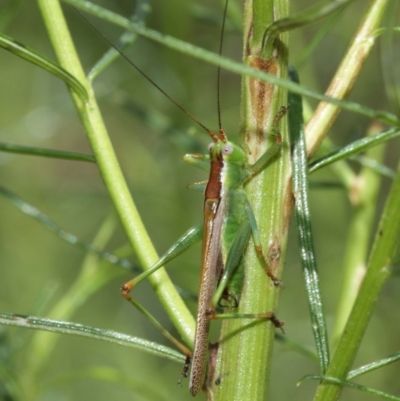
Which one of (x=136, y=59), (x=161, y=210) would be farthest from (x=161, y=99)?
(x=161, y=210)

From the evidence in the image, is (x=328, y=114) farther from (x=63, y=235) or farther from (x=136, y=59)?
(x=136, y=59)

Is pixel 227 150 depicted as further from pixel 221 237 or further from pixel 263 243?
pixel 263 243

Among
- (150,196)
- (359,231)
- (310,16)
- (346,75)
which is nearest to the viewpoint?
(310,16)

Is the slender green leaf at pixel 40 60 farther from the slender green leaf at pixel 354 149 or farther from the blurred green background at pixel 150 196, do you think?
the blurred green background at pixel 150 196

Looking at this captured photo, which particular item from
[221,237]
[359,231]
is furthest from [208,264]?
[359,231]

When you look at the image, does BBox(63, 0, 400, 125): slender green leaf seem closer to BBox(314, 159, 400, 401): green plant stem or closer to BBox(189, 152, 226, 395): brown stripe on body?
BBox(314, 159, 400, 401): green plant stem

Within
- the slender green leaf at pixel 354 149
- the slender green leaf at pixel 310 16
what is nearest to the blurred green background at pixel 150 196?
the slender green leaf at pixel 354 149
